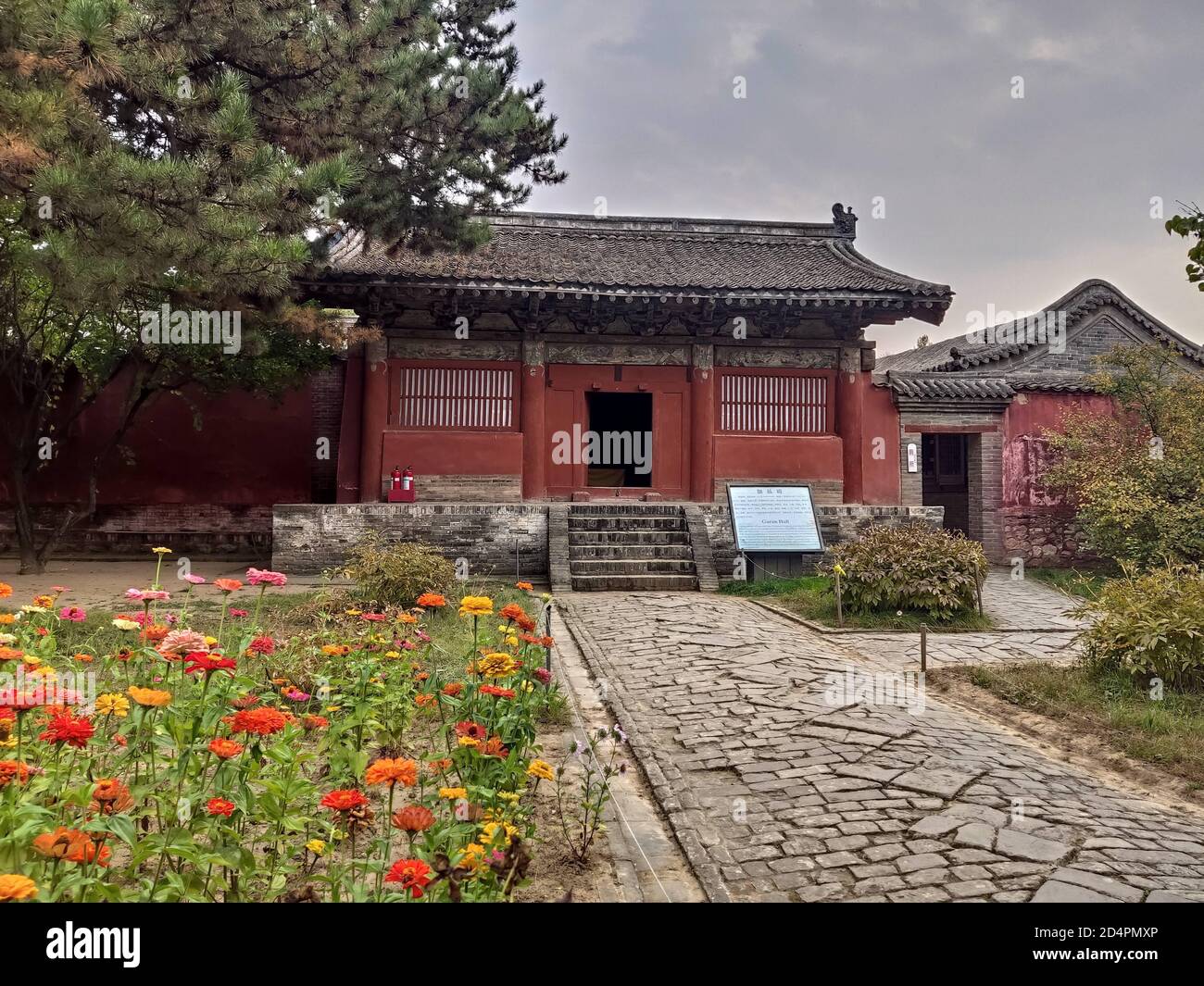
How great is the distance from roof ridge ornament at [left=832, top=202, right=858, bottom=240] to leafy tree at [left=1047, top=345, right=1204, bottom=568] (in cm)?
524

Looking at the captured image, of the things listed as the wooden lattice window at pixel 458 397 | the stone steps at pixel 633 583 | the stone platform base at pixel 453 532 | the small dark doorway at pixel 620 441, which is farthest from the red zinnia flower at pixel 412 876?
the small dark doorway at pixel 620 441

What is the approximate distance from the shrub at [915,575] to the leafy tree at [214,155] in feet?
20.2

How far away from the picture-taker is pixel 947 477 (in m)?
16.2

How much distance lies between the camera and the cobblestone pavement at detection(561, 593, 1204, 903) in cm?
260

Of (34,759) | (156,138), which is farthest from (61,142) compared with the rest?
(34,759)

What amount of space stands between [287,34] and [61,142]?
2.24 metres

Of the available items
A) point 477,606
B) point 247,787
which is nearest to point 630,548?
point 477,606

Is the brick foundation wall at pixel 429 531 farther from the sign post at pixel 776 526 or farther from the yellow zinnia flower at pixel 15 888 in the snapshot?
the yellow zinnia flower at pixel 15 888

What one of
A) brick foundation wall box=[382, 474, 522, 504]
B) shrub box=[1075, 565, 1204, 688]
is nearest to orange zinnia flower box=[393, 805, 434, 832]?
shrub box=[1075, 565, 1204, 688]

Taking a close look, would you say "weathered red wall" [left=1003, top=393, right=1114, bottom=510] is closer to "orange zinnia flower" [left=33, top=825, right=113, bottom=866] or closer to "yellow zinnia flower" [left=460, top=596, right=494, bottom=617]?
"yellow zinnia flower" [left=460, top=596, right=494, bottom=617]

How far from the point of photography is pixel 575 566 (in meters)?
10.1

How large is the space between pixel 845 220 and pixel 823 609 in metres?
10.2

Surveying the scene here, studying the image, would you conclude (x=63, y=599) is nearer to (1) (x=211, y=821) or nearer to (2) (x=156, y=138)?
(2) (x=156, y=138)

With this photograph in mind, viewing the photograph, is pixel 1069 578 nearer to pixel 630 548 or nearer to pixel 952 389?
pixel 952 389
